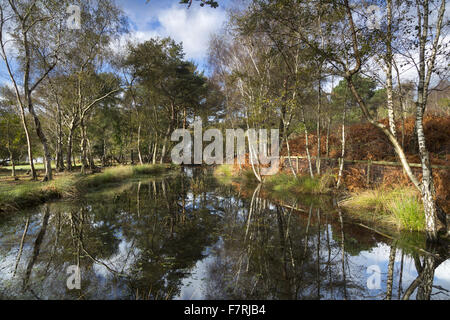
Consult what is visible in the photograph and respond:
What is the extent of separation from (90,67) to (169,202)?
1260 cm

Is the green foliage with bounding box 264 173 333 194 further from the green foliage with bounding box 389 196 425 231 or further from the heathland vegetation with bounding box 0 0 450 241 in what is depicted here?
the green foliage with bounding box 389 196 425 231

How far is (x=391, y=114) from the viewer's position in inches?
236

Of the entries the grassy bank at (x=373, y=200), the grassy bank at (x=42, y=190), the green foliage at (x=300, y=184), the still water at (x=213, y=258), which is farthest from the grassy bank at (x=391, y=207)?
the grassy bank at (x=42, y=190)

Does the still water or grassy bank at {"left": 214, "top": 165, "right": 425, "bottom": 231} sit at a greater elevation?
grassy bank at {"left": 214, "top": 165, "right": 425, "bottom": 231}

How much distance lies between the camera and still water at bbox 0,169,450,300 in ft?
10.00

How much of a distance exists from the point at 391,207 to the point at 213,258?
4796 millimetres

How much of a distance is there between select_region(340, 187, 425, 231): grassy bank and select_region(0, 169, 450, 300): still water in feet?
1.36

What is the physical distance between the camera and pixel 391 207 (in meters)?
5.55

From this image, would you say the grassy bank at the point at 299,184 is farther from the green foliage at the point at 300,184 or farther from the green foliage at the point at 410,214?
the green foliage at the point at 410,214

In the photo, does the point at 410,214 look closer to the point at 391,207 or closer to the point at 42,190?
the point at 391,207

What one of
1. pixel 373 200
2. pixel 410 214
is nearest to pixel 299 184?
pixel 373 200

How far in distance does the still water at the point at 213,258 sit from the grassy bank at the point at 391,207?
42 centimetres

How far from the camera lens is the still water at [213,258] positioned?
305 cm

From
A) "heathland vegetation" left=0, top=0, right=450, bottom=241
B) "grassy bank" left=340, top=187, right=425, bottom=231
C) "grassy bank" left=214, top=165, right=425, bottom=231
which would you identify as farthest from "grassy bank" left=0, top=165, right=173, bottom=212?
"grassy bank" left=340, top=187, right=425, bottom=231
